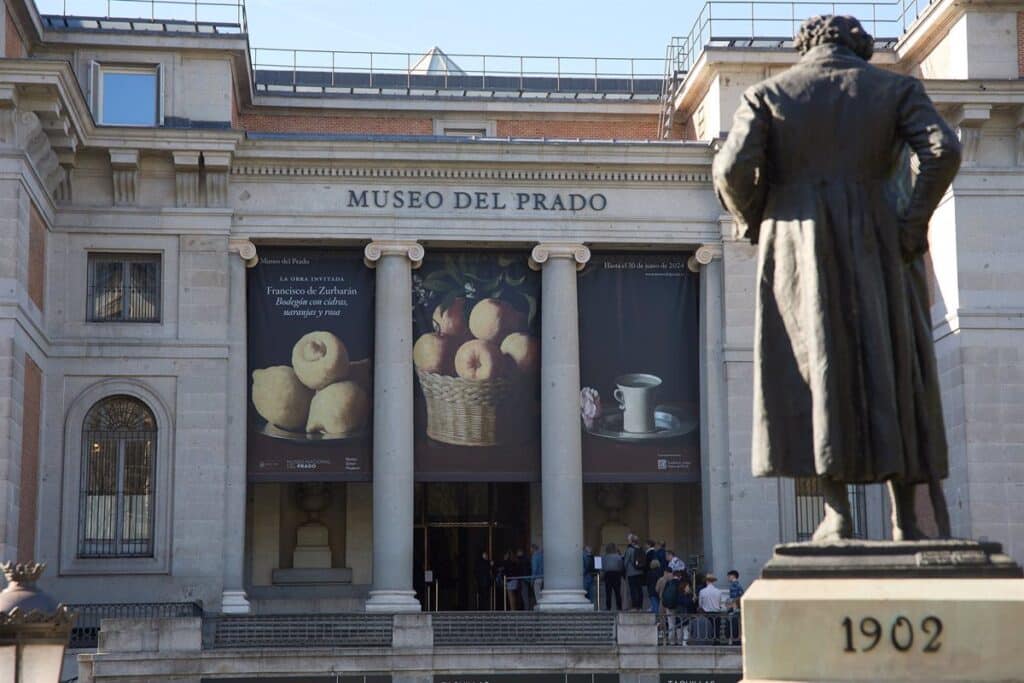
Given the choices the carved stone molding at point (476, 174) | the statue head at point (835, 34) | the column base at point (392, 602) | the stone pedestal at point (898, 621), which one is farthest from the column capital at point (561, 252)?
the stone pedestal at point (898, 621)

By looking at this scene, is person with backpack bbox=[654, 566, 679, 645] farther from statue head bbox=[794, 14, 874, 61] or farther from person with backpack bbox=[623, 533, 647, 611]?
statue head bbox=[794, 14, 874, 61]

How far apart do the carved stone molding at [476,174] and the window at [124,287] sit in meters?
2.70

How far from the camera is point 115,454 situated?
116 feet

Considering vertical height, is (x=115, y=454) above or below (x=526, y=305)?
below

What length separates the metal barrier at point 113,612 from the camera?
106 feet

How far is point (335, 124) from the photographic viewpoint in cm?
4112

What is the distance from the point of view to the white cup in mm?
36719

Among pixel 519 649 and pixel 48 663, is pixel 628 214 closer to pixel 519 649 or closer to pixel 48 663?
pixel 519 649

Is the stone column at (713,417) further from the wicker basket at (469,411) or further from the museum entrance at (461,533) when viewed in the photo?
the museum entrance at (461,533)

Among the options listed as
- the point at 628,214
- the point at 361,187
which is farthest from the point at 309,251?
the point at 628,214

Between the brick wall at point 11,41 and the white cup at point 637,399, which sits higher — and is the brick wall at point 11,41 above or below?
above

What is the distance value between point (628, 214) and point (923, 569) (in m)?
29.4

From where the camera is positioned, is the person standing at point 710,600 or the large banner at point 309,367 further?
the large banner at point 309,367

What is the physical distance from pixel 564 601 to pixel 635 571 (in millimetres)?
1556
